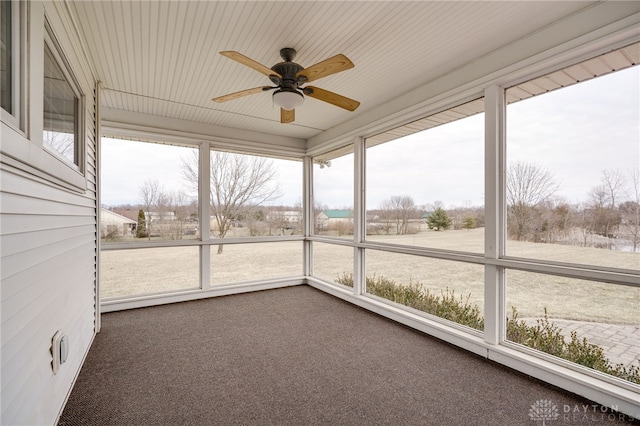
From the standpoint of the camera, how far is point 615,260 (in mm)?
2068

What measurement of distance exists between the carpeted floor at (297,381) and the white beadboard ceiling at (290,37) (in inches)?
107

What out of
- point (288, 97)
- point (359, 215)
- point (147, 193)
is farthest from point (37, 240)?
point (359, 215)

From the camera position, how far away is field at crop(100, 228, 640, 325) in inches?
84.9

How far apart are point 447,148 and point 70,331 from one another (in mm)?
3753

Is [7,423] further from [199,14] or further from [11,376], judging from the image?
[199,14]

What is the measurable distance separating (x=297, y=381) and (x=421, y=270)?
196 centimetres

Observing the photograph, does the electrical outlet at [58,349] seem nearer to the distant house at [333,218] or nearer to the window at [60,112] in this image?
the window at [60,112]

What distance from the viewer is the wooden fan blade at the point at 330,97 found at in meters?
2.56

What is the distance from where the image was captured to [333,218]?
507cm

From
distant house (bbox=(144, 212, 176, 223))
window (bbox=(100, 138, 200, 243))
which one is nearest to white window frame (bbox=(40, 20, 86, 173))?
window (bbox=(100, 138, 200, 243))

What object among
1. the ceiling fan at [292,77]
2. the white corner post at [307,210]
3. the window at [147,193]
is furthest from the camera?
the white corner post at [307,210]

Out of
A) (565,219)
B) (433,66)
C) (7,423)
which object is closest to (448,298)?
(565,219)

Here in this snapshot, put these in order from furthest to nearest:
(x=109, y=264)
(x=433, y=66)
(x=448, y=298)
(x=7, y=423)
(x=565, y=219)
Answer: (x=109, y=264), (x=448, y=298), (x=433, y=66), (x=565, y=219), (x=7, y=423)

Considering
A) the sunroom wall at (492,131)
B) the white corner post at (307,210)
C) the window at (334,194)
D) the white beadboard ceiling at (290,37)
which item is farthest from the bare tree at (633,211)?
the white corner post at (307,210)
